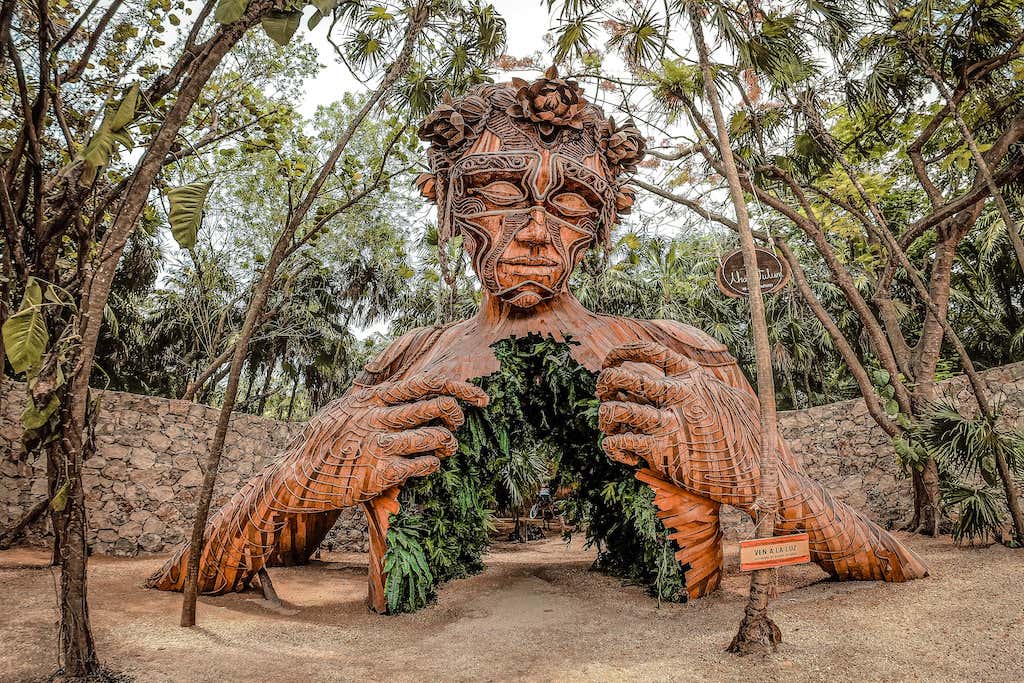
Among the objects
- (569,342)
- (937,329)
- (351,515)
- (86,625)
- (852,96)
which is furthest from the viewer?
(351,515)

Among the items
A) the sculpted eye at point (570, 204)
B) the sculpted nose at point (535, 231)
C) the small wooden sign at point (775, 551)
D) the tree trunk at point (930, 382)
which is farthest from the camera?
the tree trunk at point (930, 382)

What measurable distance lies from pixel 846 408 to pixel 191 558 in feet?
26.7

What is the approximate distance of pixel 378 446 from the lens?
4.05m

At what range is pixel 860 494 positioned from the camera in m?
8.04

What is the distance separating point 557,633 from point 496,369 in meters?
1.79

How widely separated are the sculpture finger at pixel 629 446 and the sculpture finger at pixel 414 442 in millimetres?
1055

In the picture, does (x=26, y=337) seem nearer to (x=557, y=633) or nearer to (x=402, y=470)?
(x=402, y=470)

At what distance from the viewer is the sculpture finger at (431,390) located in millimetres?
4129

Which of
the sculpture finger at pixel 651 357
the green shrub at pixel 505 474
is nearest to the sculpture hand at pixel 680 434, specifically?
the sculpture finger at pixel 651 357

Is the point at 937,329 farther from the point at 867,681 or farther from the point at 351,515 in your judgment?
the point at 351,515

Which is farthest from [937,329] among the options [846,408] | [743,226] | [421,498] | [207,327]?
[207,327]

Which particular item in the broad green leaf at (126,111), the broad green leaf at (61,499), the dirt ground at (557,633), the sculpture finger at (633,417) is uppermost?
the broad green leaf at (126,111)

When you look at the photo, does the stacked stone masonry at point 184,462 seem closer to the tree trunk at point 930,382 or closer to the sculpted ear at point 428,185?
the tree trunk at point 930,382

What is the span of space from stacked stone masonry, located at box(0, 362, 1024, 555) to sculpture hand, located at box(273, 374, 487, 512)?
11.6 ft
